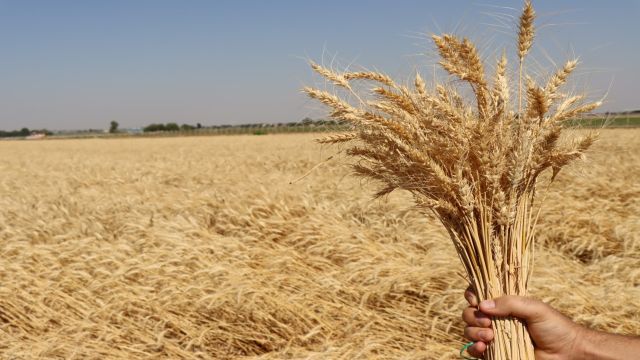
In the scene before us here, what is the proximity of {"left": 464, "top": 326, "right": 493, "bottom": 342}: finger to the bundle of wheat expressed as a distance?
0.03 metres

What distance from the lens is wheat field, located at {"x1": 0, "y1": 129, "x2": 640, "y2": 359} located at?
3162 mm

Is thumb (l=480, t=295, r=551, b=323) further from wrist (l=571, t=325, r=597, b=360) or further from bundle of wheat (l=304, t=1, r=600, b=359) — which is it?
Result: wrist (l=571, t=325, r=597, b=360)

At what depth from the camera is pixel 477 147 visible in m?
1.53

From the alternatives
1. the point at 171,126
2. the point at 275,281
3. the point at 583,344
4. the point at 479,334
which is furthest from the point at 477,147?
the point at 171,126

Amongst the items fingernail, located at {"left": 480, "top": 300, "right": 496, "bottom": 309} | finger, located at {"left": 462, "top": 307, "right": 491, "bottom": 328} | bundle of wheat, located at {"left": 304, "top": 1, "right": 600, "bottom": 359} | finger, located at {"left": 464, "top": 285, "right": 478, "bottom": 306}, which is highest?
bundle of wheat, located at {"left": 304, "top": 1, "right": 600, "bottom": 359}

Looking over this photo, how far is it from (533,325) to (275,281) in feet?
7.94

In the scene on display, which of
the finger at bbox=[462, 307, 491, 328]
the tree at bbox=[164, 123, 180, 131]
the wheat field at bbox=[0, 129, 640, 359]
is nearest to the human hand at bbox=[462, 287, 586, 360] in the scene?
the finger at bbox=[462, 307, 491, 328]

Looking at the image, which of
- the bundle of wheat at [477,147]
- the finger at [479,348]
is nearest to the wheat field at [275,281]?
the bundle of wheat at [477,147]

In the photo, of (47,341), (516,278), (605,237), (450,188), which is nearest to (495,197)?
(450,188)

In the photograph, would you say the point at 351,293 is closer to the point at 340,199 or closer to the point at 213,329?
the point at 213,329

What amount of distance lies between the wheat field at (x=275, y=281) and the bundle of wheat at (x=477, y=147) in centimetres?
37

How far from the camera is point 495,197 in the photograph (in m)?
1.58

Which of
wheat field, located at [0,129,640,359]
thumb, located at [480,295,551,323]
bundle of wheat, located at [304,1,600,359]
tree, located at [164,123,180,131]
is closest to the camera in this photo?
bundle of wheat, located at [304,1,600,359]

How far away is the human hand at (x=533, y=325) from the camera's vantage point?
1.65m
